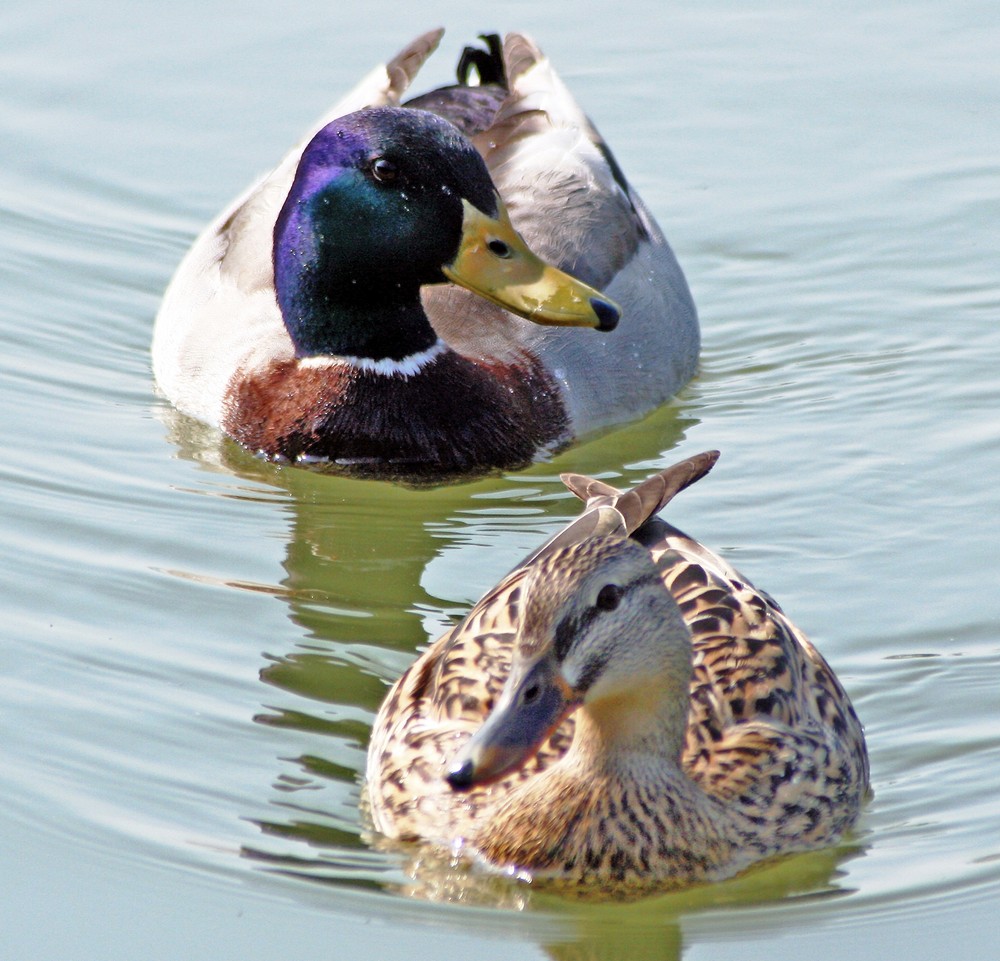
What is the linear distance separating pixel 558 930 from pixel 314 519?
9.08 ft

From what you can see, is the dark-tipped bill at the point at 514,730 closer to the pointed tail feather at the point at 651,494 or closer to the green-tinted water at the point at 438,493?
the green-tinted water at the point at 438,493

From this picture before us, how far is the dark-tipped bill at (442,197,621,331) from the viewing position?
26.4 feet

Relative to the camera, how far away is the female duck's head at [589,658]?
5.12m

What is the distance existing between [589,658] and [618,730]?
0.37 metres

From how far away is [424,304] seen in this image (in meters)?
8.80

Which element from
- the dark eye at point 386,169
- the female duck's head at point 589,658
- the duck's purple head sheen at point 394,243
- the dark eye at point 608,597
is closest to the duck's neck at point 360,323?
the duck's purple head sheen at point 394,243

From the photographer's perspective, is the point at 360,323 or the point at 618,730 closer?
the point at 618,730

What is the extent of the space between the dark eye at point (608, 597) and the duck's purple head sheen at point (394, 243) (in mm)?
2851

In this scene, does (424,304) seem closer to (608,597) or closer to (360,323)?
(360,323)

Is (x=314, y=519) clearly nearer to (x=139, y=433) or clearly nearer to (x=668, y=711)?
(x=139, y=433)

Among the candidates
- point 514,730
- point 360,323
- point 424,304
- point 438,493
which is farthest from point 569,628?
point 424,304

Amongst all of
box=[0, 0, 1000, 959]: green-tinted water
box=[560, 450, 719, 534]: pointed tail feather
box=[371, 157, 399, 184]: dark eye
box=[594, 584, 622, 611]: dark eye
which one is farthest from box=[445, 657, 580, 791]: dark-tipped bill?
box=[371, 157, 399, 184]: dark eye

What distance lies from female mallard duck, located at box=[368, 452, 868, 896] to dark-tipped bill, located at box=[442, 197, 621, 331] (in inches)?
74.1

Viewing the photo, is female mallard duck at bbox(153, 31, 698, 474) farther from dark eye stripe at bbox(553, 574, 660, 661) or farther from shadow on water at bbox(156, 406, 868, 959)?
dark eye stripe at bbox(553, 574, 660, 661)
